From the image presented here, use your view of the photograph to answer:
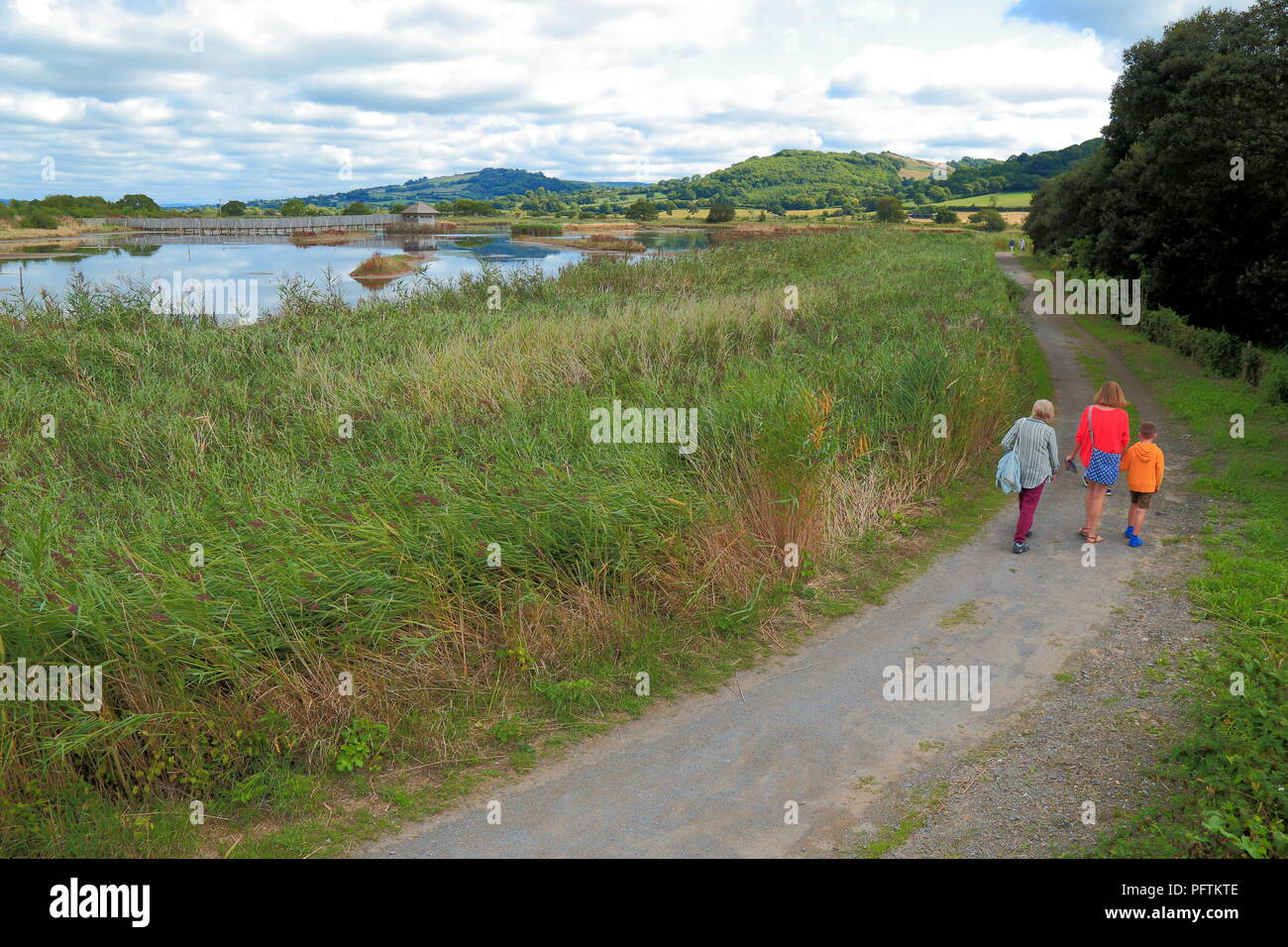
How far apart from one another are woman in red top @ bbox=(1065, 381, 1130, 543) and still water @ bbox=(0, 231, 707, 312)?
50.2 ft

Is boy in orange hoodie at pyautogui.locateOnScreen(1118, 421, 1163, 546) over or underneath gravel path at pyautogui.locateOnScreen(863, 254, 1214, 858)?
over

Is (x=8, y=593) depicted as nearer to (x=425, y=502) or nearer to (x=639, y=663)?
(x=425, y=502)

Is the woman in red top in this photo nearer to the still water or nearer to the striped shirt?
the striped shirt

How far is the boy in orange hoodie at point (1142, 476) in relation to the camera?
29.3ft

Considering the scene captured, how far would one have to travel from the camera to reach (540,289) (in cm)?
2266

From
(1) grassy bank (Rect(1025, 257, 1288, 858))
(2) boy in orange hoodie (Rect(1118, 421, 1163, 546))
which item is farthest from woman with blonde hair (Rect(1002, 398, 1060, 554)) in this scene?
(1) grassy bank (Rect(1025, 257, 1288, 858))

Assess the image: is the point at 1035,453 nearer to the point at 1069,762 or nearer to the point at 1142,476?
the point at 1142,476

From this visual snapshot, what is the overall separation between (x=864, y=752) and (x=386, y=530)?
375 centimetres

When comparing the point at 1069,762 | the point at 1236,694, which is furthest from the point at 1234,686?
the point at 1069,762

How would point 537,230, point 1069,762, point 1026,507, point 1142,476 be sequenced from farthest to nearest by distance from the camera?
point 537,230 → point 1142,476 → point 1026,507 → point 1069,762

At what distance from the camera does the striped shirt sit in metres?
8.83

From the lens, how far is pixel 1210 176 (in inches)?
696

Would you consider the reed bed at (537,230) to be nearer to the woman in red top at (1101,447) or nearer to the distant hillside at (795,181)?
the distant hillside at (795,181)
